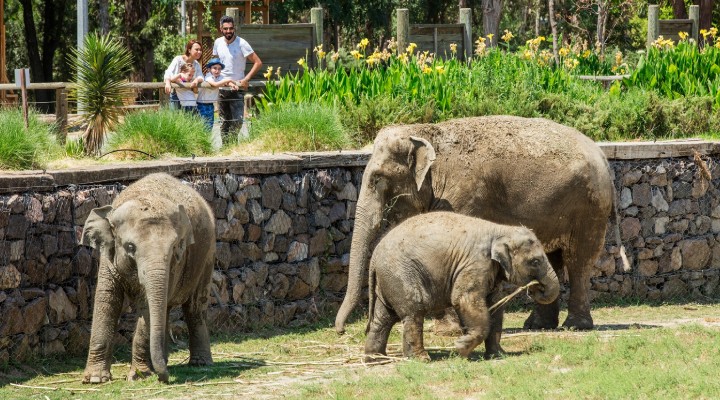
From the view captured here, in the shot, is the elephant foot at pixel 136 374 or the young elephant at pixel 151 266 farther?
the elephant foot at pixel 136 374

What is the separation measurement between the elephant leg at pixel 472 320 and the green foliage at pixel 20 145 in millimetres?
4210

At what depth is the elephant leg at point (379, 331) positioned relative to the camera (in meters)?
Answer: 10.7

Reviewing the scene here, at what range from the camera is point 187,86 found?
15828 millimetres

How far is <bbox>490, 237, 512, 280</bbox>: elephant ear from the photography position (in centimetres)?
1038

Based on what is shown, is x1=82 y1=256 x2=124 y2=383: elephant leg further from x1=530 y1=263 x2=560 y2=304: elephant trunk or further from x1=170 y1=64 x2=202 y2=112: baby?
x1=170 y1=64 x2=202 y2=112: baby

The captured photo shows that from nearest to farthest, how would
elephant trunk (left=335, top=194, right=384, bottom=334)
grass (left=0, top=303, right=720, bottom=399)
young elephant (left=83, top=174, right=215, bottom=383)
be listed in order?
grass (left=0, top=303, right=720, bottom=399)
young elephant (left=83, top=174, right=215, bottom=383)
elephant trunk (left=335, top=194, right=384, bottom=334)

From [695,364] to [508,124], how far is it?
11.1 feet

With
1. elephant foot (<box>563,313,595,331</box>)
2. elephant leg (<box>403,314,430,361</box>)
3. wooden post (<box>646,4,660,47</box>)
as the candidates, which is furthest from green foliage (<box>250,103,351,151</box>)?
wooden post (<box>646,4,660,47</box>)

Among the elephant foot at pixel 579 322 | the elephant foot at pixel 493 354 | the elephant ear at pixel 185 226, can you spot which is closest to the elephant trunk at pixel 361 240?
the elephant foot at pixel 493 354

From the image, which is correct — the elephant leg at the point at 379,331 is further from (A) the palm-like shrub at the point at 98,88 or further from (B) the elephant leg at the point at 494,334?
(A) the palm-like shrub at the point at 98,88

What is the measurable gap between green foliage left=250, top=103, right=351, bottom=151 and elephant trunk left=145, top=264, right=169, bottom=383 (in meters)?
4.76

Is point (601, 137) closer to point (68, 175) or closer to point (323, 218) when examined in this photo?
point (323, 218)

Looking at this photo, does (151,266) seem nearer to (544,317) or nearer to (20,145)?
(20,145)

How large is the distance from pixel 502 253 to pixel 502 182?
187 cm
